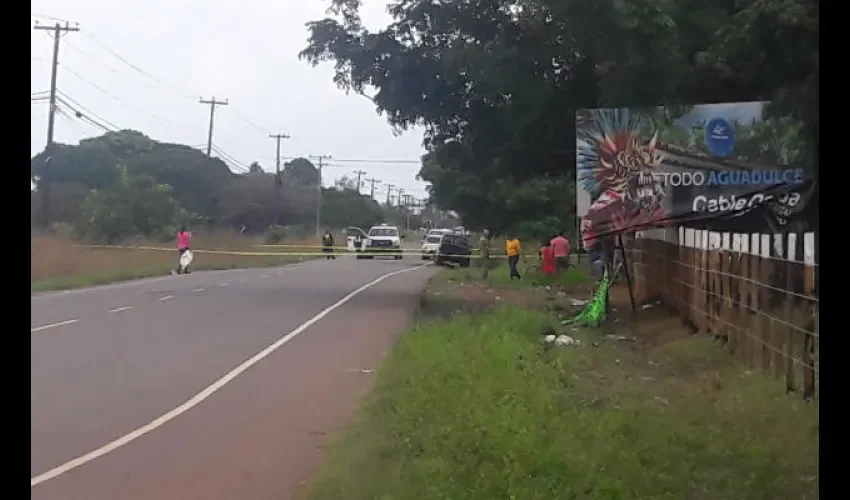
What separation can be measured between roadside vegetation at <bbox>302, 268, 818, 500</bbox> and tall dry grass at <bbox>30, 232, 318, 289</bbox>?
1171 centimetres

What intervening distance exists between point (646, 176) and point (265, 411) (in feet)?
24.9

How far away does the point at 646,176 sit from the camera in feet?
50.7

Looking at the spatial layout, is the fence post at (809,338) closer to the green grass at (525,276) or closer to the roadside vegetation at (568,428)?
the roadside vegetation at (568,428)

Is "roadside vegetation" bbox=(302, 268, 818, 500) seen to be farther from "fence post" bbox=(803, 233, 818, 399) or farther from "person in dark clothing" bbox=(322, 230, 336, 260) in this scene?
"person in dark clothing" bbox=(322, 230, 336, 260)

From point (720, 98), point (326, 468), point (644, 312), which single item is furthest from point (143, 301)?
point (326, 468)

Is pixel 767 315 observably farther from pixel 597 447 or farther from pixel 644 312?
pixel 644 312

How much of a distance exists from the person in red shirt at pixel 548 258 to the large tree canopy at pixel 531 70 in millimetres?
1721

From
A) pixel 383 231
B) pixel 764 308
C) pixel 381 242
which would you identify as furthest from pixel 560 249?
pixel 383 231

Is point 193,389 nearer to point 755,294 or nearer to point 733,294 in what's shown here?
point 755,294

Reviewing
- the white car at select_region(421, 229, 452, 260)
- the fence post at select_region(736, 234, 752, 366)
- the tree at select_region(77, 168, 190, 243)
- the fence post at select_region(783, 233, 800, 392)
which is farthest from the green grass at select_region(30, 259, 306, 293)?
the fence post at select_region(783, 233, 800, 392)

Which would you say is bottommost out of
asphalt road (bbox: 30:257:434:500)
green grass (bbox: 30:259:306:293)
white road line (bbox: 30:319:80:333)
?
asphalt road (bbox: 30:257:434:500)

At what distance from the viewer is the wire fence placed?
952 centimetres

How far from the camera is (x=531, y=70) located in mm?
19828

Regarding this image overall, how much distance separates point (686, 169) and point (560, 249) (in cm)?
1158
